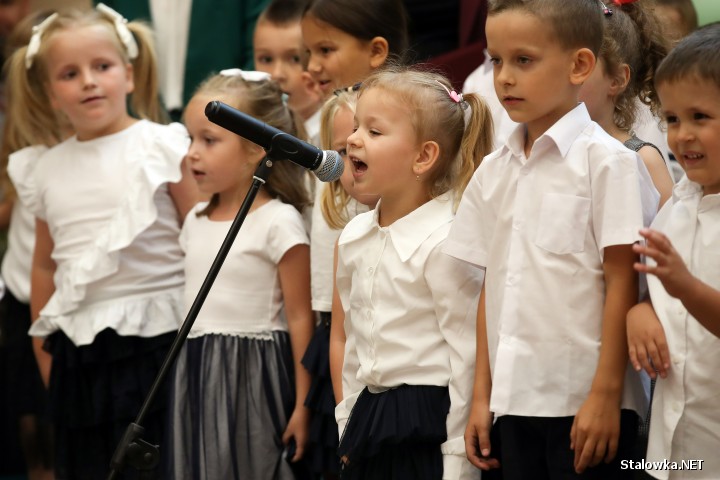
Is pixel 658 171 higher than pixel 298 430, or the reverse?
pixel 658 171

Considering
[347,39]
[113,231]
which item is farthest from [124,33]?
[347,39]

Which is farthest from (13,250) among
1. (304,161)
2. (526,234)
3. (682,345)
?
(682,345)

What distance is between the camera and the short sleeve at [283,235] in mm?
2896

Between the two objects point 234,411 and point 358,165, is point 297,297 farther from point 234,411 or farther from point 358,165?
point 358,165

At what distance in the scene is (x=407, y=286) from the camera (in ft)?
7.82

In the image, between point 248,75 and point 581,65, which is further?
point 248,75

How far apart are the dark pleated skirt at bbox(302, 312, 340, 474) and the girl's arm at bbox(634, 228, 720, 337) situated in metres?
1.15

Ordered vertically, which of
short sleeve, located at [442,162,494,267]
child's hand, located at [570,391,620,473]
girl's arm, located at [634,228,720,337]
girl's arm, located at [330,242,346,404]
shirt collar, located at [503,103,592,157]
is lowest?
child's hand, located at [570,391,620,473]

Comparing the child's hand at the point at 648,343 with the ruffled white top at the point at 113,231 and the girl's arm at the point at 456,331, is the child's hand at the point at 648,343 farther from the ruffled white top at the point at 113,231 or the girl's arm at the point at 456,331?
the ruffled white top at the point at 113,231

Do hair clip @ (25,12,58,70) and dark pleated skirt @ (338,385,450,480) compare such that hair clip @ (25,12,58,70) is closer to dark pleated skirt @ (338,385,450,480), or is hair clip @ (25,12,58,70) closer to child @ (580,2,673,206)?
dark pleated skirt @ (338,385,450,480)

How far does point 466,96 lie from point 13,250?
1.97 meters

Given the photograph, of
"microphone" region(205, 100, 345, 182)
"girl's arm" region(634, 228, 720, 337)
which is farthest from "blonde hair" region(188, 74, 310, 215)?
"girl's arm" region(634, 228, 720, 337)

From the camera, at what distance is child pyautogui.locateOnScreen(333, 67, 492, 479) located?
2.34 metres

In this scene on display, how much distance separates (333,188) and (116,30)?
1076mm
